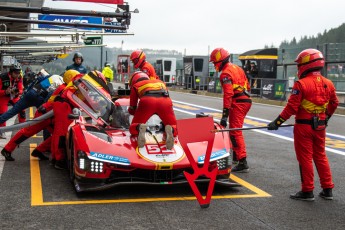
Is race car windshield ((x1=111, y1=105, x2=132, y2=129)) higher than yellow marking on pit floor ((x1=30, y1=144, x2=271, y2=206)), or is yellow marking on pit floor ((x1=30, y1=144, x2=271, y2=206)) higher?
race car windshield ((x1=111, y1=105, x2=132, y2=129))

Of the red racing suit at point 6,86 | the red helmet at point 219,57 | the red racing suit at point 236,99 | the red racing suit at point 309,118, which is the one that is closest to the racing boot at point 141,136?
the red racing suit at point 309,118

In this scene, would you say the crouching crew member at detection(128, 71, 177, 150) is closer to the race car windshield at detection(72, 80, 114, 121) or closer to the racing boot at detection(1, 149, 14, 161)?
the race car windshield at detection(72, 80, 114, 121)

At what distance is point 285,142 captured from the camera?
1154 cm

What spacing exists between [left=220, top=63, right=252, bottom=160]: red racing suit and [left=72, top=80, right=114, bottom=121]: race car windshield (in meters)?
1.84

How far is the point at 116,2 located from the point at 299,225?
230 inches

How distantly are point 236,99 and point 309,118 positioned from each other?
2.10m

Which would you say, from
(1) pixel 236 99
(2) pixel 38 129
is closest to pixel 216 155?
(1) pixel 236 99

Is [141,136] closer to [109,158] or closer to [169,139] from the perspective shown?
[169,139]

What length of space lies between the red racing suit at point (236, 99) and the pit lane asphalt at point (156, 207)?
594 mm

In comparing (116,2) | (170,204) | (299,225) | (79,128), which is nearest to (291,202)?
(299,225)

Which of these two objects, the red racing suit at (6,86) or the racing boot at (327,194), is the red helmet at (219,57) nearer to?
the racing boot at (327,194)

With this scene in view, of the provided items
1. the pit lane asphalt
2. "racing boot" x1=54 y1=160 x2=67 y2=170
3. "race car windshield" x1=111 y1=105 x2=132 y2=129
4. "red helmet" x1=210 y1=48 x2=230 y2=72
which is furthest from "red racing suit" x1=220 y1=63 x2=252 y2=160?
"racing boot" x1=54 y1=160 x2=67 y2=170

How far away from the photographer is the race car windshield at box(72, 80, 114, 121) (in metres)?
7.50

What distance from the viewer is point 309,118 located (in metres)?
6.15
